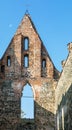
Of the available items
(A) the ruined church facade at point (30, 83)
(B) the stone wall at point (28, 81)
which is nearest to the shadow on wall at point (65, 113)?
(A) the ruined church facade at point (30, 83)

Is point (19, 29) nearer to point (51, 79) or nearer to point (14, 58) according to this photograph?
point (14, 58)

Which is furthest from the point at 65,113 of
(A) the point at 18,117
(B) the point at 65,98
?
(A) the point at 18,117

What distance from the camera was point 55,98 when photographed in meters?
24.2

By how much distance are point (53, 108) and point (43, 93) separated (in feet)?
3.25

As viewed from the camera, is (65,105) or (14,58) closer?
(65,105)

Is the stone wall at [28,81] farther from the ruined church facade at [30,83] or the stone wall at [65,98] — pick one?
the stone wall at [65,98]

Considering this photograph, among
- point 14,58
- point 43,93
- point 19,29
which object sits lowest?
point 43,93

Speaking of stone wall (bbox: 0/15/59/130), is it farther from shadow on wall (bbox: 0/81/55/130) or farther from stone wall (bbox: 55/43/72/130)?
stone wall (bbox: 55/43/72/130)

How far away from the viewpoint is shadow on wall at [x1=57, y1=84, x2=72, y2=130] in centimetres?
2028

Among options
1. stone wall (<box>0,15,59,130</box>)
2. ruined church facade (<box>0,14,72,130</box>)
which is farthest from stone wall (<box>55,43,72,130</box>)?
stone wall (<box>0,15,59,130</box>)

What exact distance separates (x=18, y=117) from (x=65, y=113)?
330 cm

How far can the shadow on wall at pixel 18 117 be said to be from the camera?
77.2 ft

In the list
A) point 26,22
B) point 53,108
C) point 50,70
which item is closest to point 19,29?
point 26,22

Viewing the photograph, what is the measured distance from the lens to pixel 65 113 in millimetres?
21344
